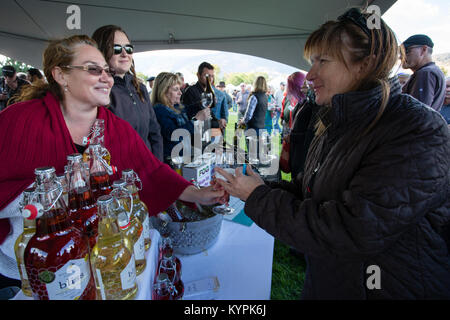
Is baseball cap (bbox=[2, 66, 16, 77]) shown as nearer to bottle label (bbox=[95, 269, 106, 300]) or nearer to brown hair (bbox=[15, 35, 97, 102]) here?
brown hair (bbox=[15, 35, 97, 102])

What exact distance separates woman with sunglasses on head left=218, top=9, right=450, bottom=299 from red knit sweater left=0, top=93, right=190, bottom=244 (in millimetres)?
483

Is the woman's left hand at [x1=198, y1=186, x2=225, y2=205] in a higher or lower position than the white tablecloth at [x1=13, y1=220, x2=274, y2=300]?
higher

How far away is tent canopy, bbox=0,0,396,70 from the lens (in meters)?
4.68

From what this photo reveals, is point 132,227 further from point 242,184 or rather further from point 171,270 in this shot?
point 242,184

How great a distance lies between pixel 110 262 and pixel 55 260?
12 cm

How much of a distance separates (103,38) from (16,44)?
619cm

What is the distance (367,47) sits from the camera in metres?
0.86

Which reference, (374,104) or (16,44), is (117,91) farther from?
(16,44)

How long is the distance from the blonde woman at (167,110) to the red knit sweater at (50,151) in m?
1.88

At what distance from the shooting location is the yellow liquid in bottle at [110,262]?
0.60 m

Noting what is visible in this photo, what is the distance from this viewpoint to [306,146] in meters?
2.42

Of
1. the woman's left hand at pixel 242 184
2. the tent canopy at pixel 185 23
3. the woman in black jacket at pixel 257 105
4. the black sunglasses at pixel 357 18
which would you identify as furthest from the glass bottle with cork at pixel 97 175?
the woman in black jacket at pixel 257 105

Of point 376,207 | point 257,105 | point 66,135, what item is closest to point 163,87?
point 66,135

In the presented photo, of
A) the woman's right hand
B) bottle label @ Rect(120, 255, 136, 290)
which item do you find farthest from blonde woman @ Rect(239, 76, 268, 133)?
bottle label @ Rect(120, 255, 136, 290)
